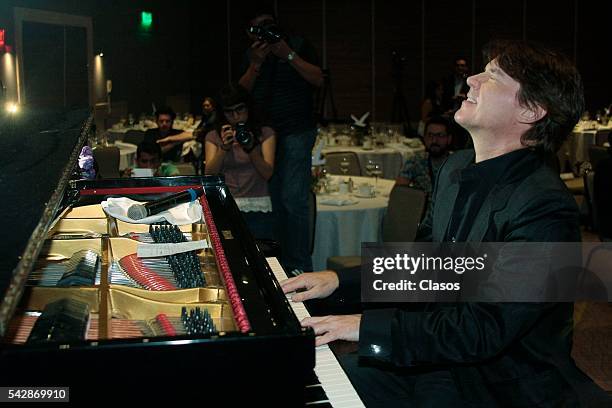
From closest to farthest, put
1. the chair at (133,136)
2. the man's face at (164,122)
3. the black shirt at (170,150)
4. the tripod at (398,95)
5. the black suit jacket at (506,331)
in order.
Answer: the black suit jacket at (506,331) → the black shirt at (170,150) → the man's face at (164,122) → the chair at (133,136) → the tripod at (398,95)

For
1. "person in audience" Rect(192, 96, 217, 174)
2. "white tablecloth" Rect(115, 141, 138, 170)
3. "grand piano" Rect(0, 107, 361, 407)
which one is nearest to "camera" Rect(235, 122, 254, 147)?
"person in audience" Rect(192, 96, 217, 174)

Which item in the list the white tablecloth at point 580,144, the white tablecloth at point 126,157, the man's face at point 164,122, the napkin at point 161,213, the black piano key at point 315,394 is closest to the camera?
the black piano key at point 315,394

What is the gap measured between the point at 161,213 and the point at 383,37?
37.8 feet

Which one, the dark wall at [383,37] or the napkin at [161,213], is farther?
the dark wall at [383,37]

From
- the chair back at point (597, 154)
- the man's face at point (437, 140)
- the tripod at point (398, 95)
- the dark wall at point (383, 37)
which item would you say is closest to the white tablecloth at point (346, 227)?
the man's face at point (437, 140)

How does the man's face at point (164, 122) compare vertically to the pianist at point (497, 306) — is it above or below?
above

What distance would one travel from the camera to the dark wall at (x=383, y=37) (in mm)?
13000

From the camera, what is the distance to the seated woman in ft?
15.8

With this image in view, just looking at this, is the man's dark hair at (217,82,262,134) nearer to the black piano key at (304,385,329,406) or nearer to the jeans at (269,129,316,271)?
the jeans at (269,129,316,271)

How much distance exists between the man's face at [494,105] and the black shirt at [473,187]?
0.08m

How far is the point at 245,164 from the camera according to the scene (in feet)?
16.0

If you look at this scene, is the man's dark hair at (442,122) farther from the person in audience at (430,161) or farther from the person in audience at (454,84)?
the person in audience at (454,84)

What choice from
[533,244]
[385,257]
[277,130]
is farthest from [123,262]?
[277,130]

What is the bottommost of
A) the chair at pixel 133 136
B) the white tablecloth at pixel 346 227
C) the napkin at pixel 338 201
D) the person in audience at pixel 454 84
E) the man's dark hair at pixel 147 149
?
the white tablecloth at pixel 346 227
